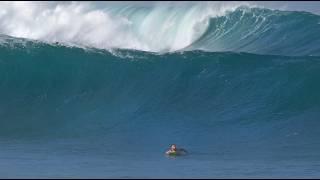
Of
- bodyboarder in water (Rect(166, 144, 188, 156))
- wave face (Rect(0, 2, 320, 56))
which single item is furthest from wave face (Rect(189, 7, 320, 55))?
bodyboarder in water (Rect(166, 144, 188, 156))

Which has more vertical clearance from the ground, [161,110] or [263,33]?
[263,33]

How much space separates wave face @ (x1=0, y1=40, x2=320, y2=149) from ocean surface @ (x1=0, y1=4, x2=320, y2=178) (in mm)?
26

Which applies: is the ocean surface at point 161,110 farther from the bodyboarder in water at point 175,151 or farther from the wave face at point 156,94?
the bodyboarder in water at point 175,151

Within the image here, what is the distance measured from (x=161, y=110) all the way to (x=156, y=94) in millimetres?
1180

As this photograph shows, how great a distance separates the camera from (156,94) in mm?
23984

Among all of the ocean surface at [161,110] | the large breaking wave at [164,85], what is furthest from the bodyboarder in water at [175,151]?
the large breaking wave at [164,85]

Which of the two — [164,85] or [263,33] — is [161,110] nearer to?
[164,85]

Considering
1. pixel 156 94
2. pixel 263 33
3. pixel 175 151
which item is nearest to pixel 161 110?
pixel 156 94

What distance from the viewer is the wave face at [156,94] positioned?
2150 cm

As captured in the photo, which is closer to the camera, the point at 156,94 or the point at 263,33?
the point at 156,94

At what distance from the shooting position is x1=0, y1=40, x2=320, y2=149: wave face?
2150 cm

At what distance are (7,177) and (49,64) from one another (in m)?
10.6

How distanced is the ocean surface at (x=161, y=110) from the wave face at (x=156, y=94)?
26 millimetres

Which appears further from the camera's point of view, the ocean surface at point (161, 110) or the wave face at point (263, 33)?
the wave face at point (263, 33)
